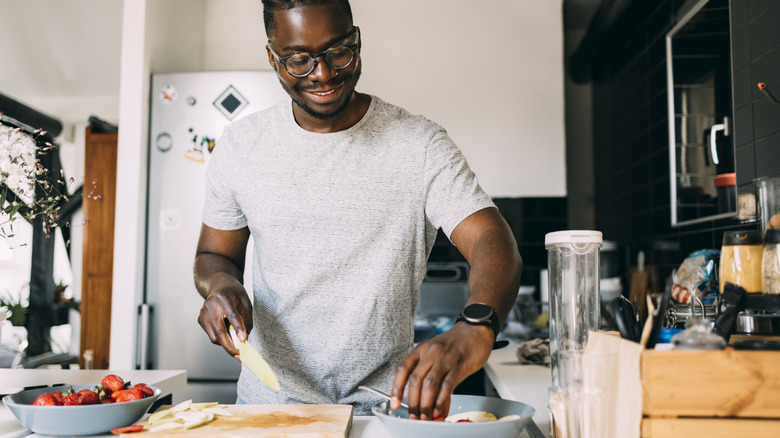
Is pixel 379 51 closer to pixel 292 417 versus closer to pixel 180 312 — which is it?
pixel 180 312

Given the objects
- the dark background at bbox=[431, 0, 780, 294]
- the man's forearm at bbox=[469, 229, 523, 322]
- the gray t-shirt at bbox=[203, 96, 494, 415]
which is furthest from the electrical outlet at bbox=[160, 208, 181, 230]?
the man's forearm at bbox=[469, 229, 523, 322]

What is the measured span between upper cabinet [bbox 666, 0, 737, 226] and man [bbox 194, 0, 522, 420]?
1384mm

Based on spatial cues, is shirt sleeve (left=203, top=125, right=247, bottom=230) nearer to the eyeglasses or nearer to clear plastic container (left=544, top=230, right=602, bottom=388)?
the eyeglasses

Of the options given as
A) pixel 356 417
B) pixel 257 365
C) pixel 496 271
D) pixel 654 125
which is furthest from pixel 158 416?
pixel 654 125

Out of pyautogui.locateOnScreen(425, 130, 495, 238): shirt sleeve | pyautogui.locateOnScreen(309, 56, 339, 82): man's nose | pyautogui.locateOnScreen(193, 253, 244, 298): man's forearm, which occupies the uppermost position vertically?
pyautogui.locateOnScreen(309, 56, 339, 82): man's nose

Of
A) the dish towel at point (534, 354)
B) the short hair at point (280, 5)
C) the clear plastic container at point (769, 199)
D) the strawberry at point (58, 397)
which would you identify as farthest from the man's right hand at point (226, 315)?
the dish towel at point (534, 354)

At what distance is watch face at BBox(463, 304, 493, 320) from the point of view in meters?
0.94

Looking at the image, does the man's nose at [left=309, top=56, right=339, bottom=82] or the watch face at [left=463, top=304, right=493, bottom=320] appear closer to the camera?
the watch face at [left=463, top=304, right=493, bottom=320]

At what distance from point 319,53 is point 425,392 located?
0.63 metres

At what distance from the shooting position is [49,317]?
499cm

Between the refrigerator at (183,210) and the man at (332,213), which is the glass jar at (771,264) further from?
the refrigerator at (183,210)

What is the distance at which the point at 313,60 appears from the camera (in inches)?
45.4

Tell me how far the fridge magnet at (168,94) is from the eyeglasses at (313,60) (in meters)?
1.86

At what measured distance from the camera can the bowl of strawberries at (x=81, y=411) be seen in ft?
3.04
